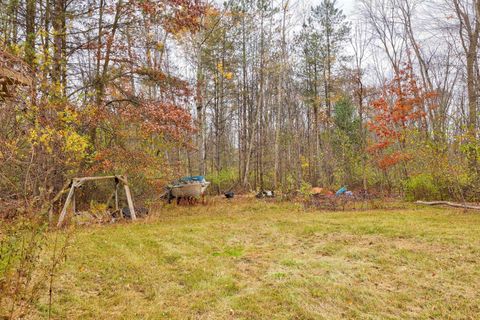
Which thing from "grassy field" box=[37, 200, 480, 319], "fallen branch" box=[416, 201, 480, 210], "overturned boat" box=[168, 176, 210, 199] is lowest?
"grassy field" box=[37, 200, 480, 319]

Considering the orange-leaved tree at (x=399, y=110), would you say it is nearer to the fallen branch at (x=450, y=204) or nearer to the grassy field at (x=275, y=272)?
the fallen branch at (x=450, y=204)

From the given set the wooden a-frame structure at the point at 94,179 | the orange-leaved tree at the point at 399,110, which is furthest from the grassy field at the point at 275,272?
the orange-leaved tree at the point at 399,110

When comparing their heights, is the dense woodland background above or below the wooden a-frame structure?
above

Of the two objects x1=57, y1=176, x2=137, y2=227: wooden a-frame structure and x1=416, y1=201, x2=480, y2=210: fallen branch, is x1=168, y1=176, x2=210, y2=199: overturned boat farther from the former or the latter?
x1=416, y1=201, x2=480, y2=210: fallen branch

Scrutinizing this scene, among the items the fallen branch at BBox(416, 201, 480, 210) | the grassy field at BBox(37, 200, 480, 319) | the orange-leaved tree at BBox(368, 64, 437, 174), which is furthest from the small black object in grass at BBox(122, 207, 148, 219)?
the orange-leaved tree at BBox(368, 64, 437, 174)

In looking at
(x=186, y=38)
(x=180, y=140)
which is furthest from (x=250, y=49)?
(x=180, y=140)

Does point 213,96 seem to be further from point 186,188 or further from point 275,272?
point 275,272

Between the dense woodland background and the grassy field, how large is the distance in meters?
1.16

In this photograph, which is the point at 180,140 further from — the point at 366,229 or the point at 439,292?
the point at 439,292

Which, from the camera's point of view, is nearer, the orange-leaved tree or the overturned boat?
the overturned boat

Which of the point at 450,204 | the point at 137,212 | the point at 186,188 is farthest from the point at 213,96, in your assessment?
the point at 450,204

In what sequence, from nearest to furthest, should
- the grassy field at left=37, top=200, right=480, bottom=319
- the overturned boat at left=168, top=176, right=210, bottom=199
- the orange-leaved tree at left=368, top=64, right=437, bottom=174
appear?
the grassy field at left=37, top=200, right=480, bottom=319 < the overturned boat at left=168, top=176, right=210, bottom=199 < the orange-leaved tree at left=368, top=64, right=437, bottom=174

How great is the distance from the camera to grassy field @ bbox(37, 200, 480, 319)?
107 inches

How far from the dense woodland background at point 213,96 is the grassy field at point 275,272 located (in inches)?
45.5
